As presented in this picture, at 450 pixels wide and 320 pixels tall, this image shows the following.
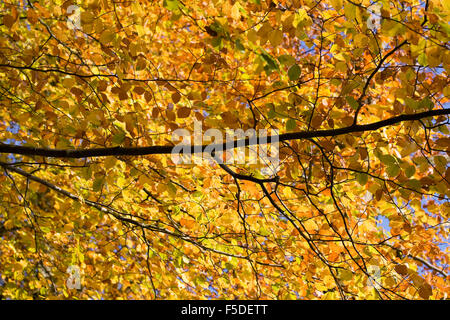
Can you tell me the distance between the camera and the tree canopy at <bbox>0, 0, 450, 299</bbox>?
104 inches

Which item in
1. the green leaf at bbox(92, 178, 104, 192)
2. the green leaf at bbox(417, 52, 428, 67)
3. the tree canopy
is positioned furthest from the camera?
the green leaf at bbox(92, 178, 104, 192)

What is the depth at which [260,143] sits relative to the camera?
2844mm

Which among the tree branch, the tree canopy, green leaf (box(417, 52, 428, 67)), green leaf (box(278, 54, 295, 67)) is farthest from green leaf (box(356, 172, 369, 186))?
green leaf (box(278, 54, 295, 67))

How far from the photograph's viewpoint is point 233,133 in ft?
10.9

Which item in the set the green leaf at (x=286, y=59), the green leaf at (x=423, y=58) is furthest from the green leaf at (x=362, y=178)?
the green leaf at (x=286, y=59)

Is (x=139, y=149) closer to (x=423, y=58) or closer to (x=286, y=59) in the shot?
(x=286, y=59)

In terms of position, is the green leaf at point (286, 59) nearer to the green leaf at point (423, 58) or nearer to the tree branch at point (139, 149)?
the tree branch at point (139, 149)

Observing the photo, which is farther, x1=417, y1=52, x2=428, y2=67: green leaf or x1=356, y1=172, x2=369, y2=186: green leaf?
x1=356, y1=172, x2=369, y2=186: green leaf

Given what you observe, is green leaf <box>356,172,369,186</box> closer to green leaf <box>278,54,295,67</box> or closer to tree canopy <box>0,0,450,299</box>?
tree canopy <box>0,0,450,299</box>

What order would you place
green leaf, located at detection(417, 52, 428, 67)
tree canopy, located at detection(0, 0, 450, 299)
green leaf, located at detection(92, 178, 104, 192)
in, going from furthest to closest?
1. green leaf, located at detection(92, 178, 104, 192)
2. tree canopy, located at detection(0, 0, 450, 299)
3. green leaf, located at detection(417, 52, 428, 67)

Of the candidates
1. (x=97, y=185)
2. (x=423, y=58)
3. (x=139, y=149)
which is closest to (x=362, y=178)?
(x=423, y=58)

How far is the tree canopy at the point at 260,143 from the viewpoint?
2.65 m
